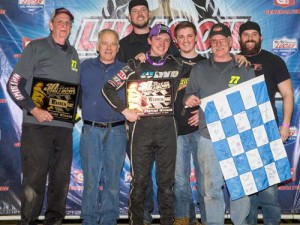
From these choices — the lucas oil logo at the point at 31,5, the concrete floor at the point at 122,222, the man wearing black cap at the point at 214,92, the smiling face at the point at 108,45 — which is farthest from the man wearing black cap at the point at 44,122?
the man wearing black cap at the point at 214,92

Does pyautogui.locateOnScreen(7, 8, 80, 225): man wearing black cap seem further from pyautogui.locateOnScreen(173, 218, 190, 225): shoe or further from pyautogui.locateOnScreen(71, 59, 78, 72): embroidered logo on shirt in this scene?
pyautogui.locateOnScreen(173, 218, 190, 225): shoe

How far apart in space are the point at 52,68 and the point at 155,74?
1.03 meters

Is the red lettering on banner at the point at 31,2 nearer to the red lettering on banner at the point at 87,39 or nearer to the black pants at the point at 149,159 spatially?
the red lettering on banner at the point at 87,39

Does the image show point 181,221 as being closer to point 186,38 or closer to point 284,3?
point 186,38

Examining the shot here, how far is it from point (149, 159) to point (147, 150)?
106 mm

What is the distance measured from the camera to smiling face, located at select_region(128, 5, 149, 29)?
4.55 meters

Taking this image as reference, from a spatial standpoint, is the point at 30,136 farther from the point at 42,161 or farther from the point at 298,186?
the point at 298,186

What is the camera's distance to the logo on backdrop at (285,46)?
4887mm

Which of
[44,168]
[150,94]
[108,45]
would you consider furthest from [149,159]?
[108,45]

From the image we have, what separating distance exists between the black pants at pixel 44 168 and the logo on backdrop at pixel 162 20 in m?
1.47

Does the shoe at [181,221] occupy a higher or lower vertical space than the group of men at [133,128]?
lower

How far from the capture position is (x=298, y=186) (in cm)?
496

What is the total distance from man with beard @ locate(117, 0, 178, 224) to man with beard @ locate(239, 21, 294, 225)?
84 cm

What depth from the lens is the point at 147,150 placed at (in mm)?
3936
